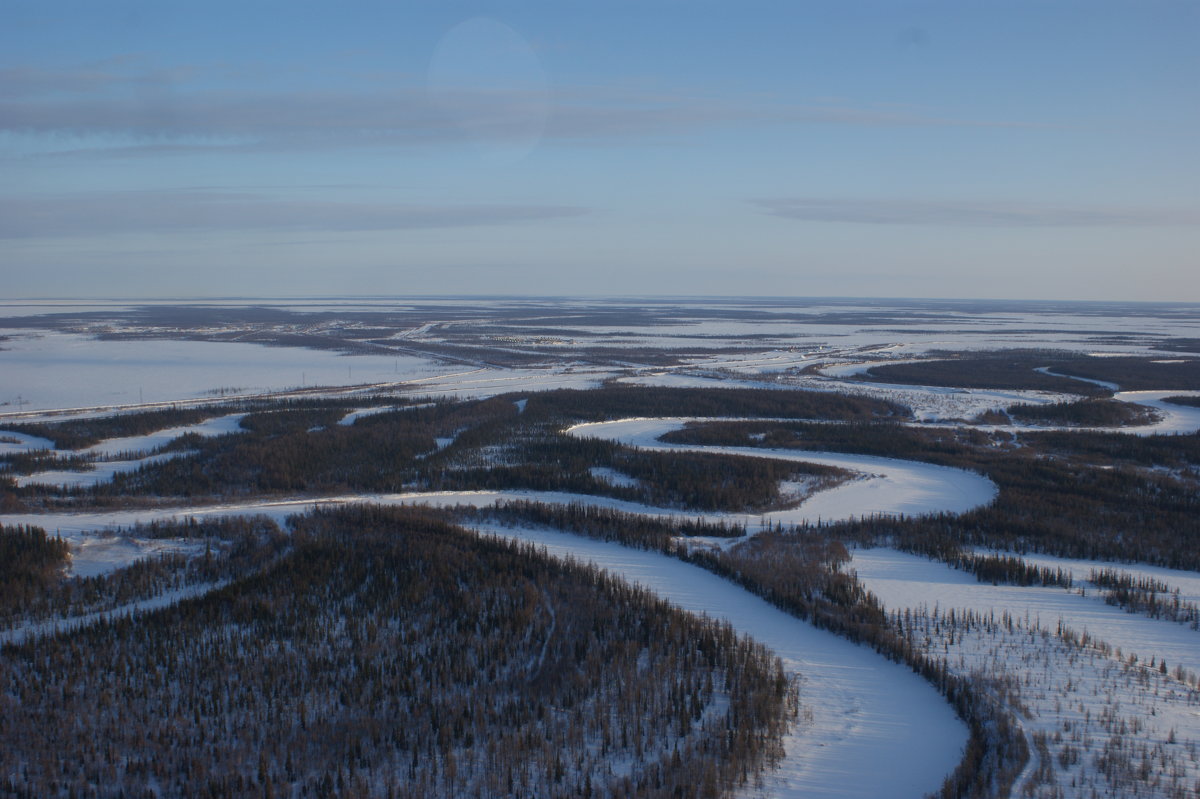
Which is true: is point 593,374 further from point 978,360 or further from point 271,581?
point 271,581

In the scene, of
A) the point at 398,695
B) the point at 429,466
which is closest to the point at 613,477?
the point at 429,466

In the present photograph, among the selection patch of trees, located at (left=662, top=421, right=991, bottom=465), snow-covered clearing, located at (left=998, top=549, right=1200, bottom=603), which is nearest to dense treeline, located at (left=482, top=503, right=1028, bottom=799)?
snow-covered clearing, located at (left=998, top=549, right=1200, bottom=603)

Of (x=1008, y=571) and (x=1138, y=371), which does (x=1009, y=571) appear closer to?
(x=1008, y=571)

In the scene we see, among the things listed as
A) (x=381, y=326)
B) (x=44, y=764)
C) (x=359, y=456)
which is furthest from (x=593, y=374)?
(x=381, y=326)

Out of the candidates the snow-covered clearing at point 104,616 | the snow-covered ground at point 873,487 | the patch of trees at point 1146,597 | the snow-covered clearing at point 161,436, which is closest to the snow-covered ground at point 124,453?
the snow-covered clearing at point 161,436

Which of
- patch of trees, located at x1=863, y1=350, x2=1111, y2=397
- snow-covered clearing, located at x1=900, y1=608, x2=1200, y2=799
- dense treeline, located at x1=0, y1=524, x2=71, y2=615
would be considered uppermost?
patch of trees, located at x1=863, y1=350, x2=1111, y2=397

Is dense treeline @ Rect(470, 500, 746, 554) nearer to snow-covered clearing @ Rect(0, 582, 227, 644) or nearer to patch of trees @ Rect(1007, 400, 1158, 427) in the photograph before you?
snow-covered clearing @ Rect(0, 582, 227, 644)
